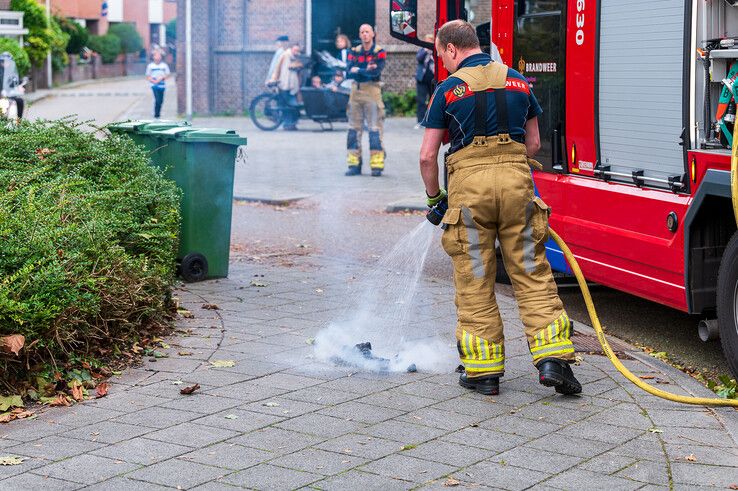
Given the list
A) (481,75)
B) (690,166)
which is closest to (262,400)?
(481,75)

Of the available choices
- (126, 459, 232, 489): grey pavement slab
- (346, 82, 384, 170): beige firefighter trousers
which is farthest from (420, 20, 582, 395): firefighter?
(346, 82, 384, 170): beige firefighter trousers

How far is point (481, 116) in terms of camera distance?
18.0ft

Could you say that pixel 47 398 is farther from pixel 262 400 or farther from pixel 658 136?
pixel 658 136

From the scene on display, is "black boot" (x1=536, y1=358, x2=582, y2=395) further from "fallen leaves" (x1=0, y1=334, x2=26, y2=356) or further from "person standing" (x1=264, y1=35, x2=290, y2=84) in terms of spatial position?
Answer: "person standing" (x1=264, y1=35, x2=290, y2=84)

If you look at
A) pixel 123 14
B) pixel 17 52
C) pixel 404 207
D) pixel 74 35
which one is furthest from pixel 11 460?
pixel 123 14

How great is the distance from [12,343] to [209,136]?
344 cm

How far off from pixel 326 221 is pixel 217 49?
755 inches

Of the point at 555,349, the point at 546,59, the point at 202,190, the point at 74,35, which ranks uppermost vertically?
the point at 74,35

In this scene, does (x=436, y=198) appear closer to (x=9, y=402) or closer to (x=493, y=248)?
(x=493, y=248)

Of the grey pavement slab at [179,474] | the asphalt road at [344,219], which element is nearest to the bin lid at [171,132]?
the asphalt road at [344,219]

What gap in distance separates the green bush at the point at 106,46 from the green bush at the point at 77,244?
47.5 metres

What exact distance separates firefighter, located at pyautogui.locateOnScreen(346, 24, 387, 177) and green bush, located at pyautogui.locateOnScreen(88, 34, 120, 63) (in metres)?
39.5

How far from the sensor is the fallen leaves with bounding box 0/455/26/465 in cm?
450

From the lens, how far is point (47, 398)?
17.6 ft
